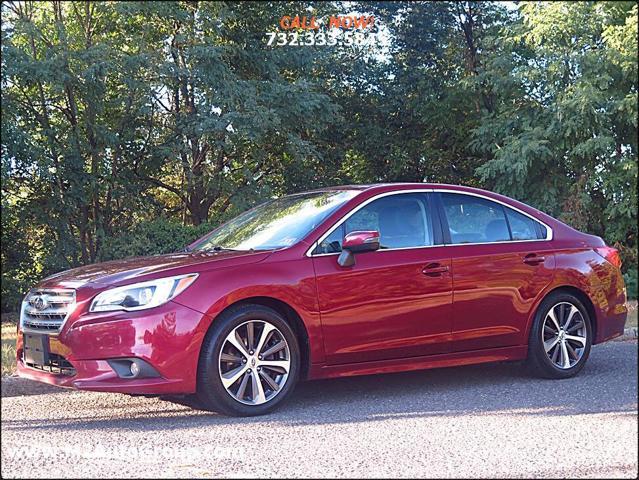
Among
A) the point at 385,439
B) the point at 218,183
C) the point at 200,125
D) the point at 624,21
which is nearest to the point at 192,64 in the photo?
the point at 200,125

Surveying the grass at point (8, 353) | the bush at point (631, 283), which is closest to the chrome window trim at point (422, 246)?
the grass at point (8, 353)

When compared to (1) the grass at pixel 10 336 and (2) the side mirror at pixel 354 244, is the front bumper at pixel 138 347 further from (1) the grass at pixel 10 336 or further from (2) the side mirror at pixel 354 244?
(1) the grass at pixel 10 336

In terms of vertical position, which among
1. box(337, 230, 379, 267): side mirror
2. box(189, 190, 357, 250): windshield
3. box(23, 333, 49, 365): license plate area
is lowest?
box(23, 333, 49, 365): license plate area

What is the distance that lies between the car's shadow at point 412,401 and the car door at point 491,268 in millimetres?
445

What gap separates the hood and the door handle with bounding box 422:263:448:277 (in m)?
1.27

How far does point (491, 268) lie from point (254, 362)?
2.19m

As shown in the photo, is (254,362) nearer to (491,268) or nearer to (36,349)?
(36,349)

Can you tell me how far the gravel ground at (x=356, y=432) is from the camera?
16.7 ft

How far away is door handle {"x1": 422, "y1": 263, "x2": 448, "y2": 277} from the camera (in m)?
7.22

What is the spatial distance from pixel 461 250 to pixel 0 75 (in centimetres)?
795

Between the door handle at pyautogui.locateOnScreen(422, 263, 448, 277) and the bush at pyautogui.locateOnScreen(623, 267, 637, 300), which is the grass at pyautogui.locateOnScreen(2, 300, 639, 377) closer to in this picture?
the bush at pyautogui.locateOnScreen(623, 267, 637, 300)

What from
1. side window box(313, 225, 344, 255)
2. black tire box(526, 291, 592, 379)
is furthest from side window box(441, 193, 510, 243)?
side window box(313, 225, 344, 255)

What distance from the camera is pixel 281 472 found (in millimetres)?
4992

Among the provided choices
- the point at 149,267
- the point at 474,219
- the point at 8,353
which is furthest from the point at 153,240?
the point at 149,267
